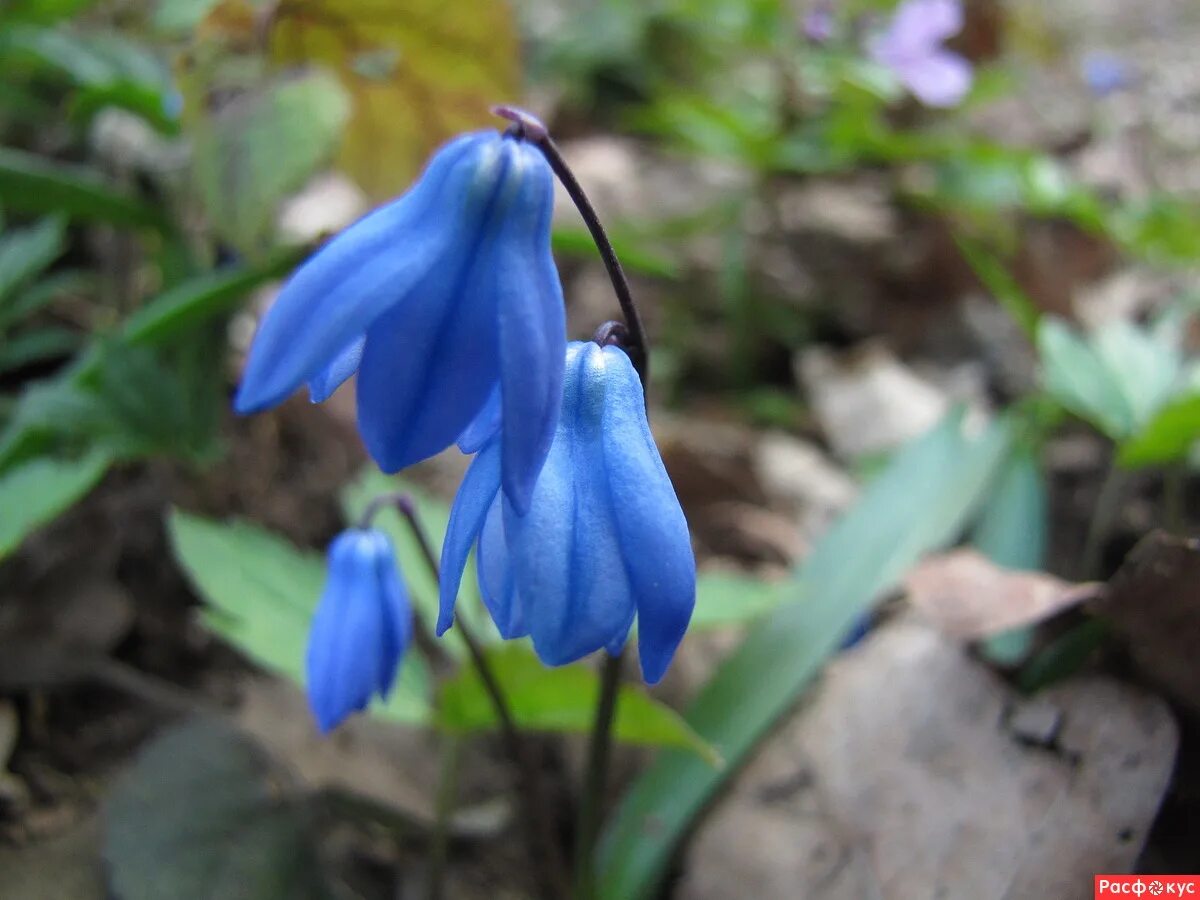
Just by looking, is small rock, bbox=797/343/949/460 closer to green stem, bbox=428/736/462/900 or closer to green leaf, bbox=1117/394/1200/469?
green leaf, bbox=1117/394/1200/469

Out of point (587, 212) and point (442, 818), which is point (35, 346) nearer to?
point (442, 818)

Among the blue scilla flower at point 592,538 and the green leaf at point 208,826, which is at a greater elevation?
the blue scilla flower at point 592,538

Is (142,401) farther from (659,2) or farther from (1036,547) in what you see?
(659,2)

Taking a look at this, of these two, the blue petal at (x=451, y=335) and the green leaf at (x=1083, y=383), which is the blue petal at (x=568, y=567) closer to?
the blue petal at (x=451, y=335)

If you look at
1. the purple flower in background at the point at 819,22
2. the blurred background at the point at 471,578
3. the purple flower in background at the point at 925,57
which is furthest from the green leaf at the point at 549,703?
the purple flower in background at the point at 819,22

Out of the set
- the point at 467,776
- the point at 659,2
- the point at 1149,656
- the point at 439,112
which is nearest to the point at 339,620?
the point at 467,776

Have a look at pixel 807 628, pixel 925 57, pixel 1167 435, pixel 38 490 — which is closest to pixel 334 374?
pixel 38 490

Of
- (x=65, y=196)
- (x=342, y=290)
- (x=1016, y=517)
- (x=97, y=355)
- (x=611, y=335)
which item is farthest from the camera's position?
(x=1016, y=517)
